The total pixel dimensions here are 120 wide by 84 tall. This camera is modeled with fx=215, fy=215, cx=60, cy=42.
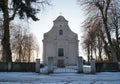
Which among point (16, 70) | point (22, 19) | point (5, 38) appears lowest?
point (16, 70)

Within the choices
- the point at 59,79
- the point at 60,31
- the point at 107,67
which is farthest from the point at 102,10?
the point at 60,31

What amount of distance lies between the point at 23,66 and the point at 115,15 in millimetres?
15890

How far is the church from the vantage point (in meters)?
47.9

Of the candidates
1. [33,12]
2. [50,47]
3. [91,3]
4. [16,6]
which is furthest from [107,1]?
[50,47]

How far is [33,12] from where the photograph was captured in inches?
959

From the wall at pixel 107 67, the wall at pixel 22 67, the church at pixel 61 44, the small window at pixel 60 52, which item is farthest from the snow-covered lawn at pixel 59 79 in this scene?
the small window at pixel 60 52

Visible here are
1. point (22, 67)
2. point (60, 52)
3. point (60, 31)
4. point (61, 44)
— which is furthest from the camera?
point (60, 31)

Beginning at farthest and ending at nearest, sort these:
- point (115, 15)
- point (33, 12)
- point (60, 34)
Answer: point (60, 34) < point (115, 15) < point (33, 12)

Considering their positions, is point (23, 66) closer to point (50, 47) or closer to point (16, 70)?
point (16, 70)

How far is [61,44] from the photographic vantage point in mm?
49094

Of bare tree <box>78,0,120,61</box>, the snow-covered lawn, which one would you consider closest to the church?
bare tree <box>78,0,120,61</box>

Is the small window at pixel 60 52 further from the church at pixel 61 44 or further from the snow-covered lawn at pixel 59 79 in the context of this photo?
the snow-covered lawn at pixel 59 79

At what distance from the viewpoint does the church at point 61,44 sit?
47.9 m

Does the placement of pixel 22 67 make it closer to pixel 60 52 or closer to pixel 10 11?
pixel 10 11
